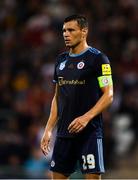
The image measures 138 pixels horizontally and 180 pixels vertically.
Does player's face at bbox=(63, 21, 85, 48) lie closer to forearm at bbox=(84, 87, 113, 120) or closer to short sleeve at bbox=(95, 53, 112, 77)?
short sleeve at bbox=(95, 53, 112, 77)

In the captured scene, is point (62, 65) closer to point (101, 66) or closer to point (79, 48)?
point (79, 48)

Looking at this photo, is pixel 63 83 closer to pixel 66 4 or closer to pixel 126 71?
pixel 126 71

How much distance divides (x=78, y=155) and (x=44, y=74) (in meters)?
6.73

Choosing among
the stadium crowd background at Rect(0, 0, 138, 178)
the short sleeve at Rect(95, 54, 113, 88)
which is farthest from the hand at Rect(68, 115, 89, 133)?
the stadium crowd background at Rect(0, 0, 138, 178)

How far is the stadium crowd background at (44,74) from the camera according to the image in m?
11.8

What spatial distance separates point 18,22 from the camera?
51.0ft

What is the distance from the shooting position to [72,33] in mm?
6973

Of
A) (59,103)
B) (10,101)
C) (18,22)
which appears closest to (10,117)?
(10,101)

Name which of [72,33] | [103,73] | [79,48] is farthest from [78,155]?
[72,33]

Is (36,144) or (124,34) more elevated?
(124,34)

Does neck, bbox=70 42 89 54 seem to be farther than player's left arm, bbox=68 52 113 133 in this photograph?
Yes

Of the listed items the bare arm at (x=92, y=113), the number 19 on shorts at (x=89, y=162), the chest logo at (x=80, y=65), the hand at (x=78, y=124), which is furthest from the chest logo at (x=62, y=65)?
the number 19 on shorts at (x=89, y=162)

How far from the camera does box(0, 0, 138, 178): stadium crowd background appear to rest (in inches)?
465

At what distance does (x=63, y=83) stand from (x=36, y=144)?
4879 millimetres
